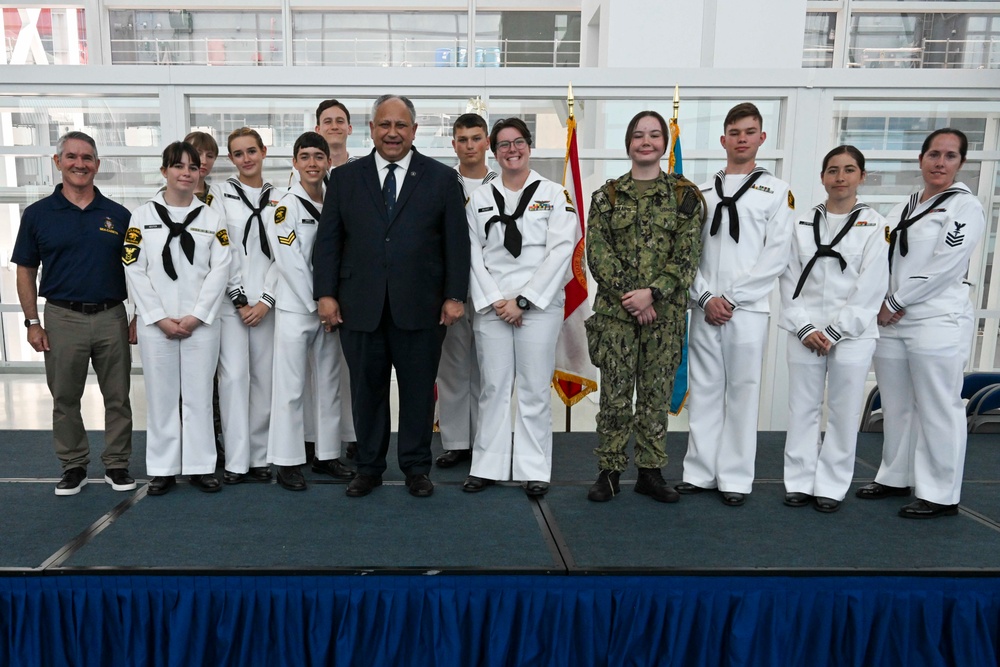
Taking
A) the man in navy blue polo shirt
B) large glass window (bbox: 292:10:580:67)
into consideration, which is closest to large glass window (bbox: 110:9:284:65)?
large glass window (bbox: 292:10:580:67)

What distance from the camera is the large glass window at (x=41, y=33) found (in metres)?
12.9

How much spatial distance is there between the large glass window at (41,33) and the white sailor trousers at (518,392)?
13.4 metres

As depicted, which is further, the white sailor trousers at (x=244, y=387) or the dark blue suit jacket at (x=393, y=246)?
the white sailor trousers at (x=244, y=387)

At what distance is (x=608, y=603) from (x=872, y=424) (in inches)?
124

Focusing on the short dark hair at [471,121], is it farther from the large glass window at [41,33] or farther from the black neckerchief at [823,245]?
the large glass window at [41,33]

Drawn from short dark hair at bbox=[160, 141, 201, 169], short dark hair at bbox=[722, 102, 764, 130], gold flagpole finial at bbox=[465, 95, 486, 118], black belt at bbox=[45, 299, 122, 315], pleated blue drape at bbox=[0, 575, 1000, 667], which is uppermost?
gold flagpole finial at bbox=[465, 95, 486, 118]

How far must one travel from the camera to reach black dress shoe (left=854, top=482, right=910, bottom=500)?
11.1 feet

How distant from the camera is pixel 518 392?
3.35m

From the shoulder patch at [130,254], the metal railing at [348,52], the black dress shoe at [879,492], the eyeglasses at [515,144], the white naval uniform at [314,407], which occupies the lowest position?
the black dress shoe at [879,492]

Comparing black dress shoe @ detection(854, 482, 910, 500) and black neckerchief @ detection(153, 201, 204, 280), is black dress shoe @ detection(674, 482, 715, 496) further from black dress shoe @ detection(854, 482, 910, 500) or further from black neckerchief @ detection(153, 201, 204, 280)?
black neckerchief @ detection(153, 201, 204, 280)

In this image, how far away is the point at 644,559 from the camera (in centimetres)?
258

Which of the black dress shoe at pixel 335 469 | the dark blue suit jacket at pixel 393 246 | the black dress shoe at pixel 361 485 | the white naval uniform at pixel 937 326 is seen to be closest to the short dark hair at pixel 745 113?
the white naval uniform at pixel 937 326

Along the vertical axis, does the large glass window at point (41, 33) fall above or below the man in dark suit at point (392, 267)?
above

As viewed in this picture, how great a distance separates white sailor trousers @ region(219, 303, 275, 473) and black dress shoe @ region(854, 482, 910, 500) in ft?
9.81
